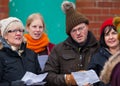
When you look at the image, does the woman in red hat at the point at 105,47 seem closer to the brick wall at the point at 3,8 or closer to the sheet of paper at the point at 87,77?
the sheet of paper at the point at 87,77

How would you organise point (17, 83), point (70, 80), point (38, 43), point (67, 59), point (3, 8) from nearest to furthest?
point (17, 83)
point (70, 80)
point (67, 59)
point (38, 43)
point (3, 8)

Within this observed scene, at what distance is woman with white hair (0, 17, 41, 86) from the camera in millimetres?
4402

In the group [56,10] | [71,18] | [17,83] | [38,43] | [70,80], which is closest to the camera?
[17,83]

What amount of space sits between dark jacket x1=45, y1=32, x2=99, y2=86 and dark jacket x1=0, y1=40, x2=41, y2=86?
0.78 feet

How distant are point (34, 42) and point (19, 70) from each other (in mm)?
889

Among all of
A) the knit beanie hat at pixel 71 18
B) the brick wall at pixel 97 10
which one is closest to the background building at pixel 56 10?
the brick wall at pixel 97 10

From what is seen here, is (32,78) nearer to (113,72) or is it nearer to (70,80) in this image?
(70,80)

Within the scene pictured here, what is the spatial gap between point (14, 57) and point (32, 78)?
296mm

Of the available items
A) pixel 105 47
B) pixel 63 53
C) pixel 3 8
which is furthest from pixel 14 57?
pixel 3 8

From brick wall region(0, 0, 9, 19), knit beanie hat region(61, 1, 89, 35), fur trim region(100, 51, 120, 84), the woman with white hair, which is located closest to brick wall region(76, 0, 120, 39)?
brick wall region(0, 0, 9, 19)

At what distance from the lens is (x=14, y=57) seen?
14.7 ft

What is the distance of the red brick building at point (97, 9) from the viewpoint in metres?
6.46

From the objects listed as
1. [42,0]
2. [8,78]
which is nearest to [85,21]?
[8,78]

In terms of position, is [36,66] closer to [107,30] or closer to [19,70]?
[19,70]
